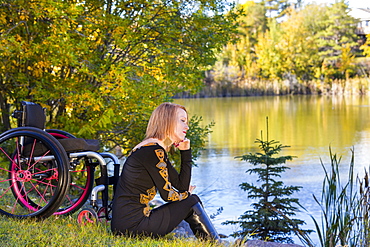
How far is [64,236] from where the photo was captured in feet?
10.1

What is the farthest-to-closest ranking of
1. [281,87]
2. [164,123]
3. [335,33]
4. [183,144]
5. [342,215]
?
1. [335,33]
2. [281,87]
3. [342,215]
4. [183,144]
5. [164,123]

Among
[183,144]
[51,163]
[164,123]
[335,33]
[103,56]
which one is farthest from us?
[335,33]

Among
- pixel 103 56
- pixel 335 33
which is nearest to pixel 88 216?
pixel 103 56

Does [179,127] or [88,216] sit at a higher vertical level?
[179,127]

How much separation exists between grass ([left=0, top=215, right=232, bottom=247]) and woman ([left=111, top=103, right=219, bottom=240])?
0.08 m

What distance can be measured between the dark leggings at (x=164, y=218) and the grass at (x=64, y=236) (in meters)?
0.05

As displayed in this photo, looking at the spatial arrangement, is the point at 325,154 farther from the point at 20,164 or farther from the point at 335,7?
the point at 335,7

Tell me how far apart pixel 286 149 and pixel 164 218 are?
10.4 metres

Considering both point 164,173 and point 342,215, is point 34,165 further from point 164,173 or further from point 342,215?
point 342,215

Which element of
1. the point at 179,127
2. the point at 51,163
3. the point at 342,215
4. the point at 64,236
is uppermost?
the point at 179,127

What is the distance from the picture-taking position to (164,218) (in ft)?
10.0

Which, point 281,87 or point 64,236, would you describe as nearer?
point 64,236

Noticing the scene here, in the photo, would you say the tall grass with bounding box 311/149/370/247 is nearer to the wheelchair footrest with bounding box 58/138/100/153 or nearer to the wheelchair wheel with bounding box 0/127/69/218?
the wheelchair footrest with bounding box 58/138/100/153

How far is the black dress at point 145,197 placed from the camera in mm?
2986
